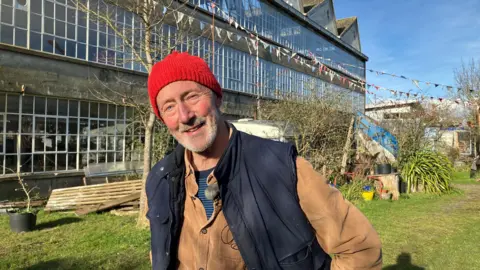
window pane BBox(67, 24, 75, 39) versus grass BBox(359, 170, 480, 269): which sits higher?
window pane BBox(67, 24, 75, 39)

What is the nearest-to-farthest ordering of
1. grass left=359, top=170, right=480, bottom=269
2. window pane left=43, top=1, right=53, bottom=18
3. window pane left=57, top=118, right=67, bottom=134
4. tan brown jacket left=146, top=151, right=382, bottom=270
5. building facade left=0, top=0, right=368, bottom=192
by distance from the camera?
tan brown jacket left=146, top=151, right=382, bottom=270
grass left=359, top=170, right=480, bottom=269
building facade left=0, top=0, right=368, bottom=192
window pane left=43, top=1, right=53, bottom=18
window pane left=57, top=118, right=67, bottom=134

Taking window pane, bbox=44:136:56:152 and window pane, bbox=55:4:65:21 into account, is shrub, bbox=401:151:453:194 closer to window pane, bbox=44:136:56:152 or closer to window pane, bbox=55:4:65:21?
window pane, bbox=44:136:56:152

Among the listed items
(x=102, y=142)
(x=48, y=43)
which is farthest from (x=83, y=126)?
(x=48, y=43)

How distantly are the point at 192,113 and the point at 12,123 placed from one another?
11.3 meters

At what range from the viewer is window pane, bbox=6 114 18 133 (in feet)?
35.5

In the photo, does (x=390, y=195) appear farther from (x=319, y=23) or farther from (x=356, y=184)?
(x=319, y=23)

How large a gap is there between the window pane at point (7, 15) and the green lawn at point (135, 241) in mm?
5701

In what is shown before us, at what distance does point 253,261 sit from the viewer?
1.52 m

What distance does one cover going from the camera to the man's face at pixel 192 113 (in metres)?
1.72

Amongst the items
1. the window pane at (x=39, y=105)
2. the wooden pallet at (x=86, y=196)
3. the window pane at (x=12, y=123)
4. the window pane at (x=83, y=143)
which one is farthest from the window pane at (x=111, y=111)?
the wooden pallet at (x=86, y=196)

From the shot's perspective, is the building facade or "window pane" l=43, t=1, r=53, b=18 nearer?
the building facade

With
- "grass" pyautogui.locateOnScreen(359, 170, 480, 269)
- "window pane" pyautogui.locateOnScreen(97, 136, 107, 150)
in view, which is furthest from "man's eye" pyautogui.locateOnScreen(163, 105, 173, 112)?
"window pane" pyautogui.locateOnScreen(97, 136, 107, 150)

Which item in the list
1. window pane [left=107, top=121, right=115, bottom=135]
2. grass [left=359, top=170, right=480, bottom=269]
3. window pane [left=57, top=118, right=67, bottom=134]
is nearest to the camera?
grass [left=359, top=170, right=480, bottom=269]

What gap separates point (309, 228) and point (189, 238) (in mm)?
585
